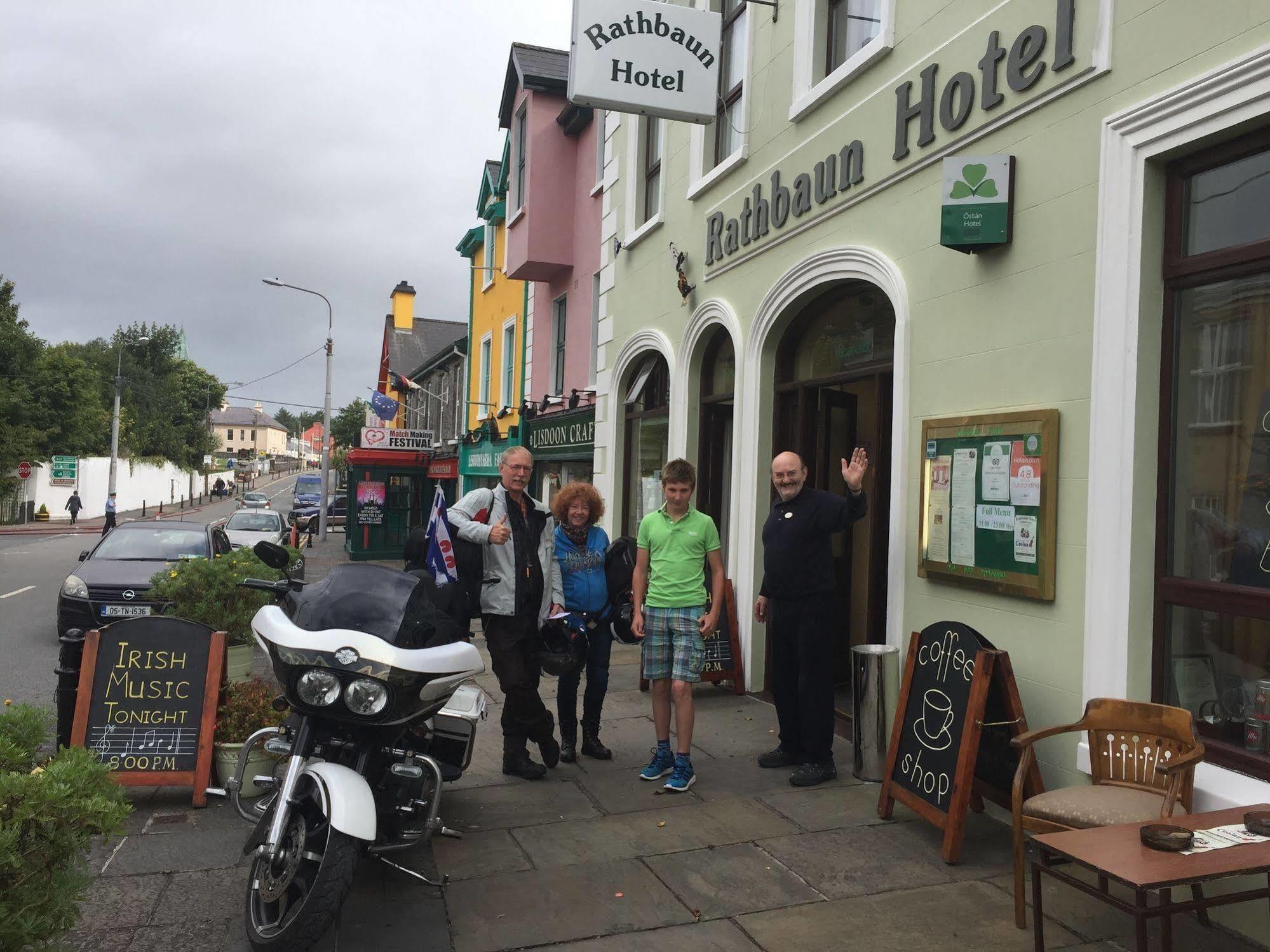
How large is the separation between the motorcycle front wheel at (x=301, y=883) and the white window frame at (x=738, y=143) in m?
6.82

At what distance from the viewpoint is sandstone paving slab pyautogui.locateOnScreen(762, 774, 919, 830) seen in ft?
16.3

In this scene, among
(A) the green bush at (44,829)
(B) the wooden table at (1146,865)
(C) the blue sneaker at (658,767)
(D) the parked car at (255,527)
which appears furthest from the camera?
(D) the parked car at (255,527)

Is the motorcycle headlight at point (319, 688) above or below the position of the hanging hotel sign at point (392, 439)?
below

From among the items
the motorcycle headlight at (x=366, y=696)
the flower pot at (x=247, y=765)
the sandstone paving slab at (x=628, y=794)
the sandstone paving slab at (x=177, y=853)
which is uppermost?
the motorcycle headlight at (x=366, y=696)

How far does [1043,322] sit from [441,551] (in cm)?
340

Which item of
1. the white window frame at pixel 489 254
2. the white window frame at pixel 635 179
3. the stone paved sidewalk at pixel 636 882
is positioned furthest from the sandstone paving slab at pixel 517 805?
the white window frame at pixel 489 254

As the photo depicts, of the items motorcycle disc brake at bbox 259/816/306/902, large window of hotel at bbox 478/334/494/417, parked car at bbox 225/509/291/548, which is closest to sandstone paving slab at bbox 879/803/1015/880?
motorcycle disc brake at bbox 259/816/306/902

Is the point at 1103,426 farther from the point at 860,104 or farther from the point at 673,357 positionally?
the point at 673,357

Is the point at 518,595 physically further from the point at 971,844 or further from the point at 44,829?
the point at 44,829

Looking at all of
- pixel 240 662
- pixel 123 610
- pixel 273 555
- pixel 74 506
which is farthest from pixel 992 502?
pixel 74 506

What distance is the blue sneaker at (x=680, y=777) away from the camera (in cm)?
543

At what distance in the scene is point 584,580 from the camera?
5887 millimetres

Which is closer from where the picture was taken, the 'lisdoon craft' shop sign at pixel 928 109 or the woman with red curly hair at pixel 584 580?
the 'lisdoon craft' shop sign at pixel 928 109

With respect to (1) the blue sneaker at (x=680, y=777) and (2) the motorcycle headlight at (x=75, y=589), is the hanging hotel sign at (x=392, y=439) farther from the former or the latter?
(1) the blue sneaker at (x=680, y=777)
